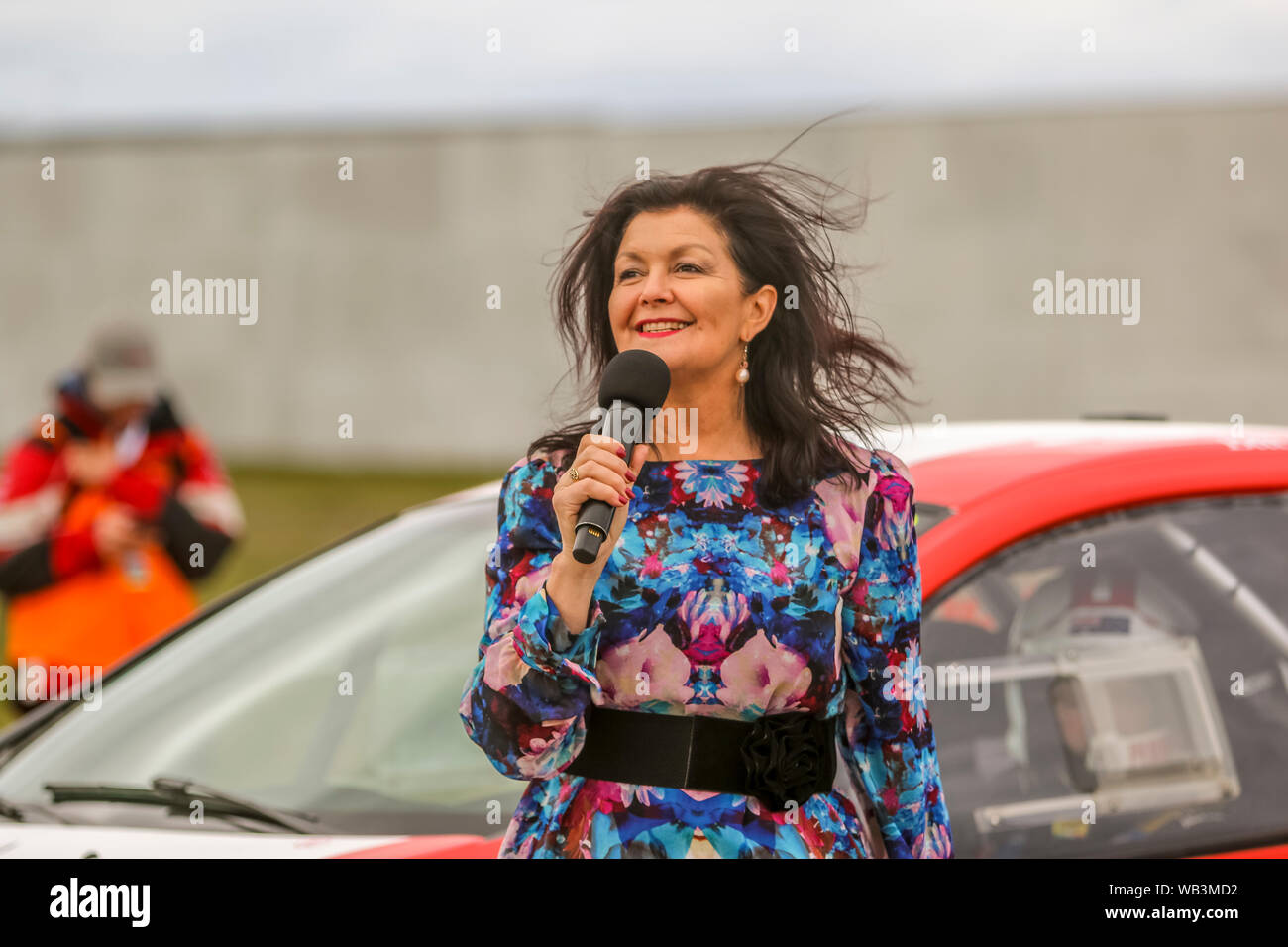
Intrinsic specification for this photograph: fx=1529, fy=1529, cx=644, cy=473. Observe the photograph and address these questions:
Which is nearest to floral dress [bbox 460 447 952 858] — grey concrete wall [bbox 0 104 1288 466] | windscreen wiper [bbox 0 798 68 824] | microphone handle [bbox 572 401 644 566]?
microphone handle [bbox 572 401 644 566]

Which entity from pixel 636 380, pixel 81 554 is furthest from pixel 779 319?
pixel 81 554

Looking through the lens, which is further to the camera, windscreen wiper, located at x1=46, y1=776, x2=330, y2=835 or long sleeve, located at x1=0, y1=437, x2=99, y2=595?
long sleeve, located at x1=0, y1=437, x2=99, y2=595

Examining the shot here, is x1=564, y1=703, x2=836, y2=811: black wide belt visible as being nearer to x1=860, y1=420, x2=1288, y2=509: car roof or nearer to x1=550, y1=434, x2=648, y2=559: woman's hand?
x1=550, y1=434, x2=648, y2=559: woman's hand

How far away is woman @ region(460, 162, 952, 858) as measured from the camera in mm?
1772

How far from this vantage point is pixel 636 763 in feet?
5.93

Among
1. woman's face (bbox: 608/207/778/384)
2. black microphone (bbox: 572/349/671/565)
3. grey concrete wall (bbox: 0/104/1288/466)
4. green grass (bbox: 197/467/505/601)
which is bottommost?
green grass (bbox: 197/467/505/601)

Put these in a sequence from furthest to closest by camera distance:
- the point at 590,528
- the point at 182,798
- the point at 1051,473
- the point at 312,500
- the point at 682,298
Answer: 1. the point at 312,500
2. the point at 1051,473
3. the point at 182,798
4. the point at 682,298
5. the point at 590,528

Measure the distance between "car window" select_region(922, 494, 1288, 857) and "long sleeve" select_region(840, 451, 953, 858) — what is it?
15.4 inches

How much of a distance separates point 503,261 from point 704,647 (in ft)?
47.0

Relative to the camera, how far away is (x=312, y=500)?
16625 millimetres

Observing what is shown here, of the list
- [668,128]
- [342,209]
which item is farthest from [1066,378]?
[342,209]

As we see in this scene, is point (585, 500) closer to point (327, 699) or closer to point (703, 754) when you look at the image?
point (703, 754)

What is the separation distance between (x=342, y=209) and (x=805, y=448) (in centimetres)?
1525

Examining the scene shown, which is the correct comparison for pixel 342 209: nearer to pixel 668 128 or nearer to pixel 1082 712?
pixel 668 128
